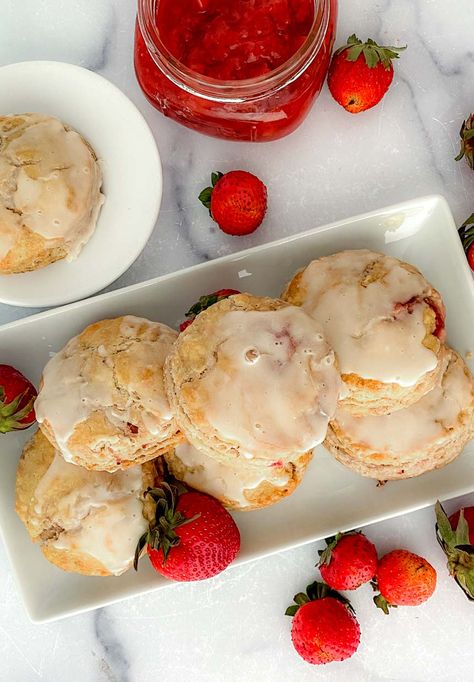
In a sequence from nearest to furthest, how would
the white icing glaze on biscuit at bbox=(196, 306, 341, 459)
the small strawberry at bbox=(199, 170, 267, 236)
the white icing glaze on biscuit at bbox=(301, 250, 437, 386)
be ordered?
the white icing glaze on biscuit at bbox=(196, 306, 341, 459)
the white icing glaze on biscuit at bbox=(301, 250, 437, 386)
the small strawberry at bbox=(199, 170, 267, 236)

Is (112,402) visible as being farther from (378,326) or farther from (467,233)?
(467,233)

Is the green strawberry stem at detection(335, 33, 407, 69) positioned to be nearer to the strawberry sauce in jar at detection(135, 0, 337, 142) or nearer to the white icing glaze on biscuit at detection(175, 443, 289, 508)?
the strawberry sauce in jar at detection(135, 0, 337, 142)

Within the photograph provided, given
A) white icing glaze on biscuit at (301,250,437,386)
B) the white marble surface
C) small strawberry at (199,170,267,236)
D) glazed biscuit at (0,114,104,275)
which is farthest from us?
the white marble surface

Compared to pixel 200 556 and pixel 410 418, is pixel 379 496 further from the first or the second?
pixel 200 556

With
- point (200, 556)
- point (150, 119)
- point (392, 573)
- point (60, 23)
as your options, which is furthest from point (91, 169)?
point (392, 573)

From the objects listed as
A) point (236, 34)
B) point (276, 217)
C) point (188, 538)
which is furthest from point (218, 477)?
point (236, 34)

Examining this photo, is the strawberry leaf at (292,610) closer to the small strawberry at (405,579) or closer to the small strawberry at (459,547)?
the small strawberry at (405,579)

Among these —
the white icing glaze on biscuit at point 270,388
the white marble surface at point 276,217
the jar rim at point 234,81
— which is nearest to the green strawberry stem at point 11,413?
the white marble surface at point 276,217

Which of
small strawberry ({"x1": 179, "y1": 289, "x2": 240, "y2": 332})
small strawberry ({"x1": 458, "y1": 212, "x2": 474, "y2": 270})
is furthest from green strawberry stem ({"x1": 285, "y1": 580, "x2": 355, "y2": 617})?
small strawberry ({"x1": 458, "y1": 212, "x2": 474, "y2": 270})
